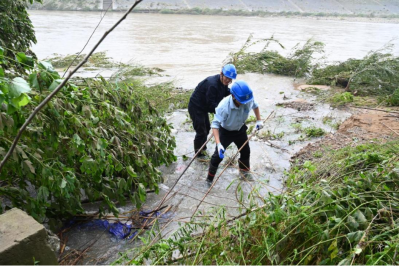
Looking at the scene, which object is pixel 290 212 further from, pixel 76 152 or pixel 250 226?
pixel 76 152

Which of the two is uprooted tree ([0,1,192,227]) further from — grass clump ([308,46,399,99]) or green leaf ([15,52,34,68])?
grass clump ([308,46,399,99])

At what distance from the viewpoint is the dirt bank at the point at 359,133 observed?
428cm

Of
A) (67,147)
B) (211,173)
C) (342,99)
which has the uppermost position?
(67,147)

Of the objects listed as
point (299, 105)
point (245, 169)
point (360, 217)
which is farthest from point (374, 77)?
point (360, 217)

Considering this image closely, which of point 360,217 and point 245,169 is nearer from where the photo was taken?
point 360,217

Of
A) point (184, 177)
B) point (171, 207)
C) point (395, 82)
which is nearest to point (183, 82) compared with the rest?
point (395, 82)

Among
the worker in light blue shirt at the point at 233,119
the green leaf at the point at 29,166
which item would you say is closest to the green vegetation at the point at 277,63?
the worker in light blue shirt at the point at 233,119

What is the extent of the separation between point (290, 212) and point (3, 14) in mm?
3707

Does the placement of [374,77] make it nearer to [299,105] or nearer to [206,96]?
[299,105]

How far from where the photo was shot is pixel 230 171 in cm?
429

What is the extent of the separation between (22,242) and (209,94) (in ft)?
9.26

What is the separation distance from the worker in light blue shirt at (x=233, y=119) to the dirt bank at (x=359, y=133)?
37.5 inches

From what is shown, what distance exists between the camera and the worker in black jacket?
4.05 meters

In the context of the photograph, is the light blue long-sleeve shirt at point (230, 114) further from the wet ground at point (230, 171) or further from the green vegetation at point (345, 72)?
the green vegetation at point (345, 72)
